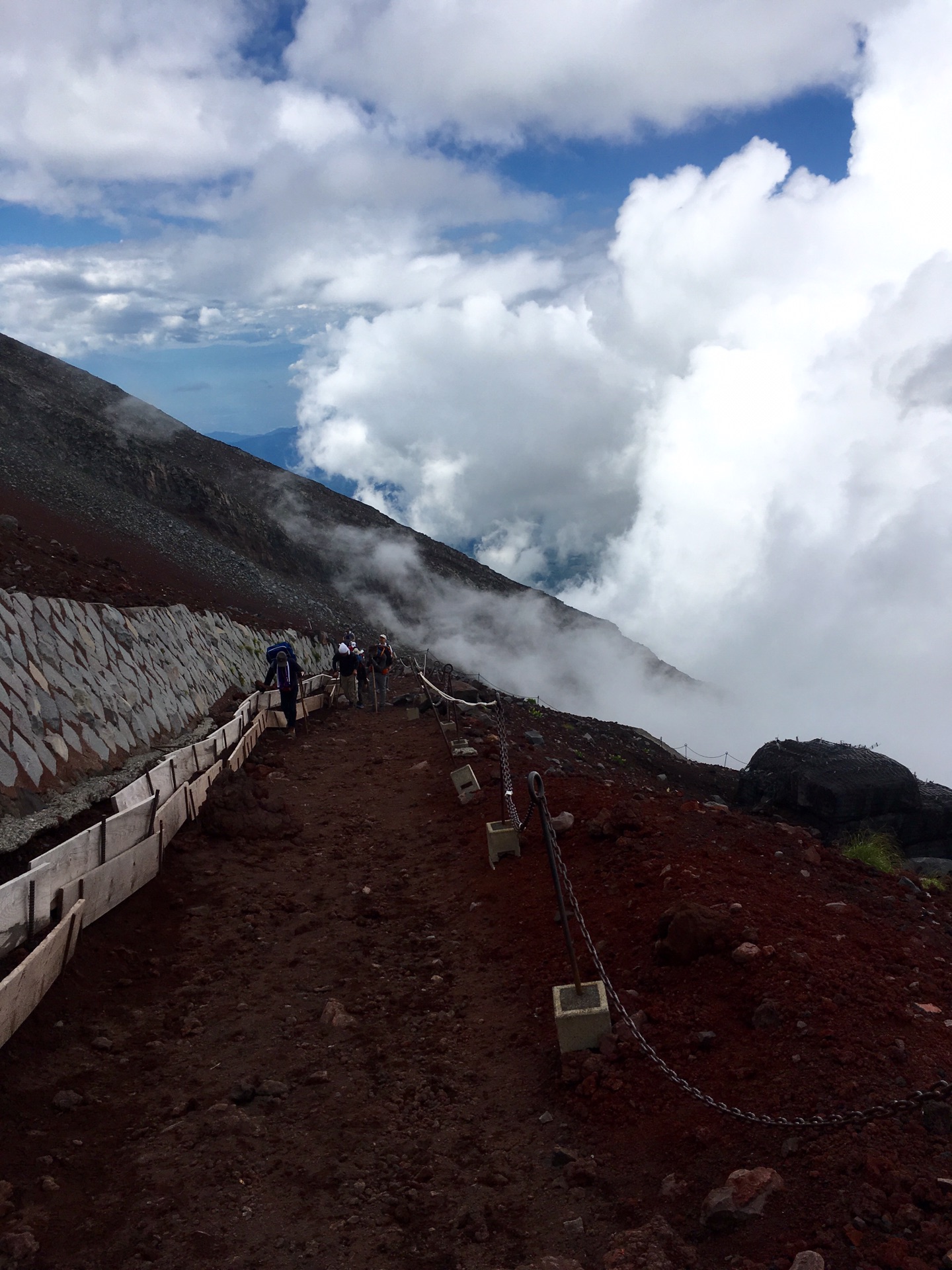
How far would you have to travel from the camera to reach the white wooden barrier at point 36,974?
518 cm

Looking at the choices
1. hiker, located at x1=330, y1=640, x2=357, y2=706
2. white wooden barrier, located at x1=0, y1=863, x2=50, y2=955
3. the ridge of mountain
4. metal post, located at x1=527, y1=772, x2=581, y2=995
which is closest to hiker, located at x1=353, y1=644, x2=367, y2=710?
hiker, located at x1=330, y1=640, x2=357, y2=706

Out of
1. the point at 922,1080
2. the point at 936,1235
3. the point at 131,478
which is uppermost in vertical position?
the point at 131,478

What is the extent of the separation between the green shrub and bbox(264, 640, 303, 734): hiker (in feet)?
29.5

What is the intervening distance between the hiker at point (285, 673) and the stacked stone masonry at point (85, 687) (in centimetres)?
136

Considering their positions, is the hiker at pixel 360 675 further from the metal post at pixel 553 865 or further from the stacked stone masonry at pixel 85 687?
the metal post at pixel 553 865

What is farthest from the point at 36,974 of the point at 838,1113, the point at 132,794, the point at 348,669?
the point at 348,669

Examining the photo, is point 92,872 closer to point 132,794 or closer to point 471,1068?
point 132,794

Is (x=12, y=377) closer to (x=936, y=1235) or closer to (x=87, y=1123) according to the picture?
(x=87, y=1123)

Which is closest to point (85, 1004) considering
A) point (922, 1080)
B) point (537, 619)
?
point (922, 1080)

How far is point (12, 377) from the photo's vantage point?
129 feet

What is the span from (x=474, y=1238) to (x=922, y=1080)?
7.38 ft

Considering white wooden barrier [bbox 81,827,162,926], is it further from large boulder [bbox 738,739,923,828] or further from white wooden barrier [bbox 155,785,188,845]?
large boulder [bbox 738,739,923,828]

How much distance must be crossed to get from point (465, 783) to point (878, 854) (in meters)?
4.96

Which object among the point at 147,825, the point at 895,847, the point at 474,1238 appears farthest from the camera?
the point at 895,847
